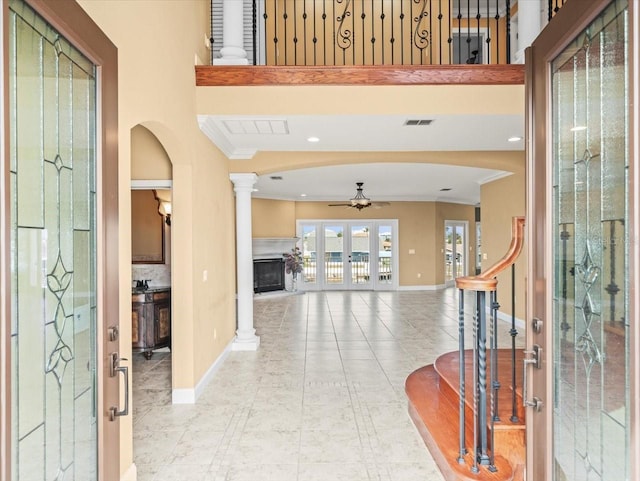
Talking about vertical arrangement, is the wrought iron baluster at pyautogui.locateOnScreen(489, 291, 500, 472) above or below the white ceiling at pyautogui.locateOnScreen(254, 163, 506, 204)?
below

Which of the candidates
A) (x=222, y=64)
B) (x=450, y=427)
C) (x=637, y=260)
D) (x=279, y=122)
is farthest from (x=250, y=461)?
(x=222, y=64)

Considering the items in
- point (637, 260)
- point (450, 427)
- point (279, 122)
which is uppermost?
point (279, 122)

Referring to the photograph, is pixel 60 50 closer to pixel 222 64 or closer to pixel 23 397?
pixel 23 397

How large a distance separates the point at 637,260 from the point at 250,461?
246 centimetres

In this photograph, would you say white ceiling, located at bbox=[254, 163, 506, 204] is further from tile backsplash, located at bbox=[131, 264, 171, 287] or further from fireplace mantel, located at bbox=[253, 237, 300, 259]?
tile backsplash, located at bbox=[131, 264, 171, 287]

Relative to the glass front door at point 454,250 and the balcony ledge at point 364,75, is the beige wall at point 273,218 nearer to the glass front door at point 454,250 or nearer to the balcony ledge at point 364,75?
the glass front door at point 454,250

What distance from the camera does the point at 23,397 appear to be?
128cm

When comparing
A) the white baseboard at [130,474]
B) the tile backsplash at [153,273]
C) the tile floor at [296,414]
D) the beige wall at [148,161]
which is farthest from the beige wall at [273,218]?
the white baseboard at [130,474]

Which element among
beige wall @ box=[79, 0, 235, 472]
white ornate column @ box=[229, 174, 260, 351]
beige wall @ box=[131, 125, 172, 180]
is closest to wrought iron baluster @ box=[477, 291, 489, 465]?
beige wall @ box=[79, 0, 235, 472]

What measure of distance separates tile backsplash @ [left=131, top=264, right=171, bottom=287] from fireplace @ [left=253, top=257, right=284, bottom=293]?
198 inches

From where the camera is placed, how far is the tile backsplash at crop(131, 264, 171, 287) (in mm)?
5215

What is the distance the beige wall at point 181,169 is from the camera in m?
2.27

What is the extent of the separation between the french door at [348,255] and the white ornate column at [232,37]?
7.78 m

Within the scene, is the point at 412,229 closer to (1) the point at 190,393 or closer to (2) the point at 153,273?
(2) the point at 153,273
